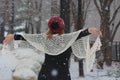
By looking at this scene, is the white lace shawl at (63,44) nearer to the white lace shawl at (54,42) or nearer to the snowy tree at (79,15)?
the white lace shawl at (54,42)

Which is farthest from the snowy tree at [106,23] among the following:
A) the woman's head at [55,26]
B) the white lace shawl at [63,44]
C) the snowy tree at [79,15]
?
the woman's head at [55,26]

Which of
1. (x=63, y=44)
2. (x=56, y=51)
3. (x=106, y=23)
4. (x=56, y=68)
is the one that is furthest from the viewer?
(x=106, y=23)

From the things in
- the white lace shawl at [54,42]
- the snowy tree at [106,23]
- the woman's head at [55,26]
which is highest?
the woman's head at [55,26]

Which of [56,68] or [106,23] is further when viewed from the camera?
[106,23]

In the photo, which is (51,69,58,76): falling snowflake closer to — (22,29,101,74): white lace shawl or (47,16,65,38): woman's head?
(22,29,101,74): white lace shawl

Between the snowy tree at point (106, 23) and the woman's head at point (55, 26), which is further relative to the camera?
the snowy tree at point (106, 23)

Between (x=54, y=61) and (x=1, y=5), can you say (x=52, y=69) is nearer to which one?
(x=54, y=61)

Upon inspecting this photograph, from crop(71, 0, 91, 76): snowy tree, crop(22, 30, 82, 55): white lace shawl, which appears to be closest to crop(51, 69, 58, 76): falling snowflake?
crop(22, 30, 82, 55): white lace shawl

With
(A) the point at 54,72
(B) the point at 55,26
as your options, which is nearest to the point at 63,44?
(B) the point at 55,26

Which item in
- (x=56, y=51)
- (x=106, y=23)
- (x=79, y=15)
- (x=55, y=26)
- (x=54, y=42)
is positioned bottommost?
(x=106, y=23)

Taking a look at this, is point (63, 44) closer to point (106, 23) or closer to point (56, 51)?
point (56, 51)

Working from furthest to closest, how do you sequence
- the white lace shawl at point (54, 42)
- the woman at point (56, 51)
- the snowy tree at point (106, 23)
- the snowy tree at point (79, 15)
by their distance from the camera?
the snowy tree at point (106, 23) < the snowy tree at point (79, 15) < the white lace shawl at point (54, 42) < the woman at point (56, 51)

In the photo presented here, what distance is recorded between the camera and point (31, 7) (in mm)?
42375

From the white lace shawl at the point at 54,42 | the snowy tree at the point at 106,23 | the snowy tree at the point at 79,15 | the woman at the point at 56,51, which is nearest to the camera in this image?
the woman at the point at 56,51
